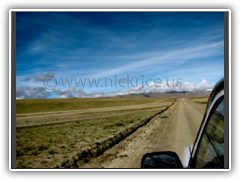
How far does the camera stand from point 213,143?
51.1 inches

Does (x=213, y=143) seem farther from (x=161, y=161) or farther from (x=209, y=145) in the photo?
(x=161, y=161)

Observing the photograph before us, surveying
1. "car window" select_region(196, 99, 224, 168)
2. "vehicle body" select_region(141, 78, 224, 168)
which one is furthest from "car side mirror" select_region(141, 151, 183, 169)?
"car window" select_region(196, 99, 224, 168)

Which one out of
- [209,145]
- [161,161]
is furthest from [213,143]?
[161,161]

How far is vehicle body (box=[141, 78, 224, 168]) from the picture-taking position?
114cm

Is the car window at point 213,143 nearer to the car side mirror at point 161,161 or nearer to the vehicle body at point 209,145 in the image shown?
the vehicle body at point 209,145

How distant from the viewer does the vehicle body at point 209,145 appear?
1.14 metres

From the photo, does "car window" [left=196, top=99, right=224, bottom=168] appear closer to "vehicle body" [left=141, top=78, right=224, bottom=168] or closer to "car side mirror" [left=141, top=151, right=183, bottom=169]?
"vehicle body" [left=141, top=78, right=224, bottom=168]

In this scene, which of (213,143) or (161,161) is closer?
(213,143)

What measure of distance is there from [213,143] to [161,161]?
50cm

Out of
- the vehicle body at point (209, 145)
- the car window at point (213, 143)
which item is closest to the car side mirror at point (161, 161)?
the vehicle body at point (209, 145)
